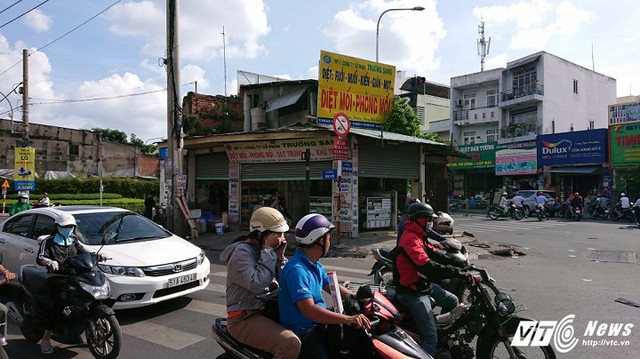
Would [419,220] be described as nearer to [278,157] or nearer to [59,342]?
[59,342]

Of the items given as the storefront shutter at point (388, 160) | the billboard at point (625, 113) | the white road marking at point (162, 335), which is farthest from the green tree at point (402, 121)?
the white road marking at point (162, 335)

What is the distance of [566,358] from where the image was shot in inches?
175

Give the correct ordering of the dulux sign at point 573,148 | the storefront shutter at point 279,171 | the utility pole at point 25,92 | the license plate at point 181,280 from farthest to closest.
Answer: the dulux sign at point 573,148, the utility pole at point 25,92, the storefront shutter at point 279,171, the license plate at point 181,280

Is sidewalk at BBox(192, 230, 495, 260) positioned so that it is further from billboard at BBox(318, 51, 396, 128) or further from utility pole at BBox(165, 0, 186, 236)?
billboard at BBox(318, 51, 396, 128)

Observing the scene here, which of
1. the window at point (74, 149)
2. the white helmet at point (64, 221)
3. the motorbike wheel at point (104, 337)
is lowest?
the motorbike wheel at point (104, 337)

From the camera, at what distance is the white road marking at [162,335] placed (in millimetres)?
4930

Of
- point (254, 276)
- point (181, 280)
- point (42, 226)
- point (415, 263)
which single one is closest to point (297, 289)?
point (254, 276)

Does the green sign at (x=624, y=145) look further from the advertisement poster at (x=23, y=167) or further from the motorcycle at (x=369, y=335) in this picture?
the advertisement poster at (x=23, y=167)

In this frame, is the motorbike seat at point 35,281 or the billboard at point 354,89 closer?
the motorbike seat at point 35,281

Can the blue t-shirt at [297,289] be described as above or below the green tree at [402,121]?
below

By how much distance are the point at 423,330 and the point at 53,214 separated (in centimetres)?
542

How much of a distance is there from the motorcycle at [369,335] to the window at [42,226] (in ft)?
14.2

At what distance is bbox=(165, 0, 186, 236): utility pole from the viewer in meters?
13.9

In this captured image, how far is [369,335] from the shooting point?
9.36ft
